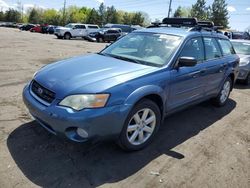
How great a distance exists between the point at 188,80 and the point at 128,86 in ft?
4.61

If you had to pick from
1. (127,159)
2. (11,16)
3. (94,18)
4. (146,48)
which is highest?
(94,18)

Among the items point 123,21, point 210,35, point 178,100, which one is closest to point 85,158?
point 178,100

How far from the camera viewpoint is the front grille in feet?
11.1

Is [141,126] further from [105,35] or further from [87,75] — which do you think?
[105,35]

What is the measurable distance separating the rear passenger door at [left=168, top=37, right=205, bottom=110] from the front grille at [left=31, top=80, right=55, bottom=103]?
1.75 m

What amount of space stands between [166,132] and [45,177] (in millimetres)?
2173

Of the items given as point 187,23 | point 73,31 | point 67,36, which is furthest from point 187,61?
point 73,31

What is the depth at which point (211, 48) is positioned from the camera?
5.32 metres

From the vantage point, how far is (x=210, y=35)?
5.38 m

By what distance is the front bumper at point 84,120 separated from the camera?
3.10 m

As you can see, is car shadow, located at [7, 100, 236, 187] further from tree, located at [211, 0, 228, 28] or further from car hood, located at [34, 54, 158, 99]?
tree, located at [211, 0, 228, 28]

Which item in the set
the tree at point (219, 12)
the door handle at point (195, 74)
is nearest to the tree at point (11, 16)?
the tree at point (219, 12)

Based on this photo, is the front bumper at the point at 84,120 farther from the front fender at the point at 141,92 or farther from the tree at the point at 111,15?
the tree at the point at 111,15

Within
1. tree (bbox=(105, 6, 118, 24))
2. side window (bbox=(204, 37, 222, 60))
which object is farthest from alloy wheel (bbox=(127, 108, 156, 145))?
tree (bbox=(105, 6, 118, 24))
